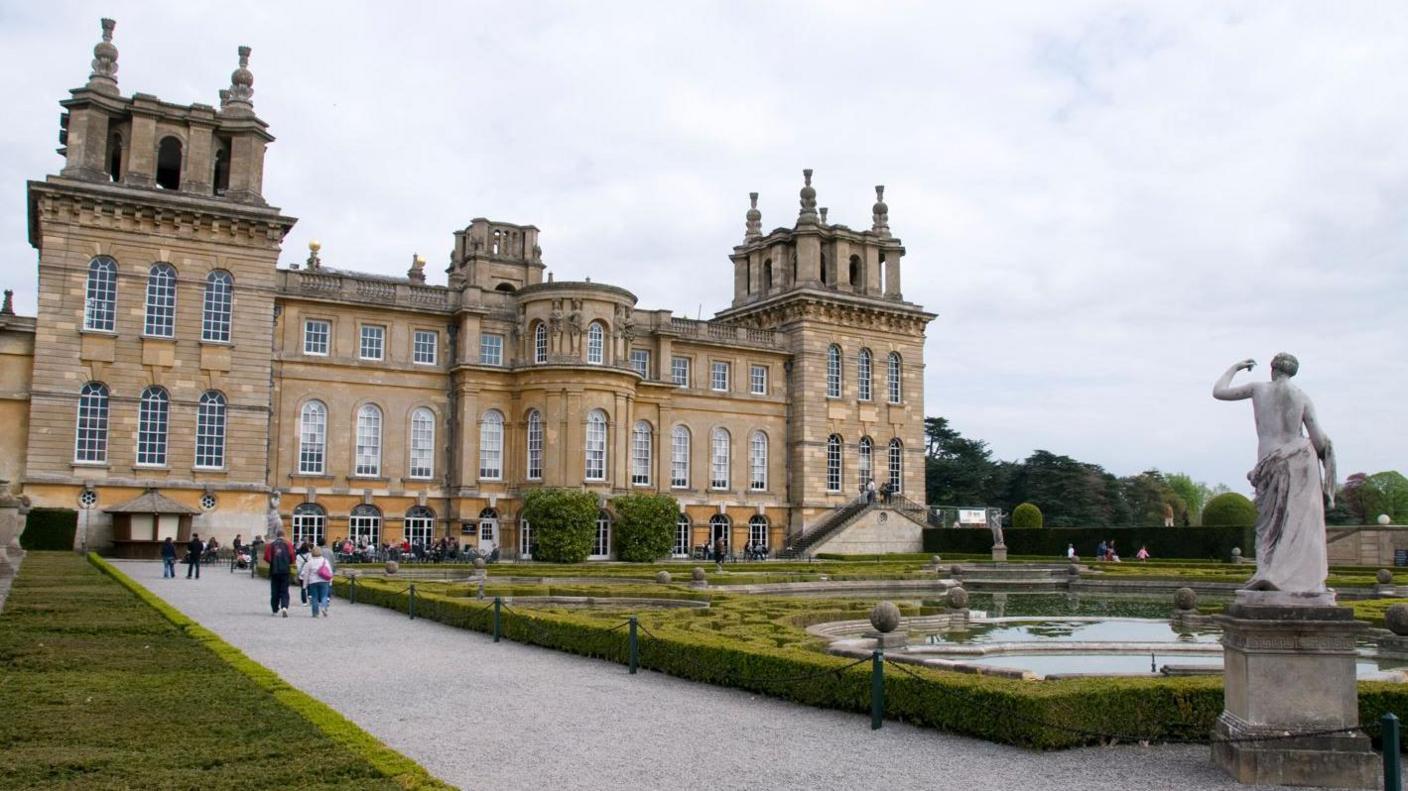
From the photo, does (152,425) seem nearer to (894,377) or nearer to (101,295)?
(101,295)

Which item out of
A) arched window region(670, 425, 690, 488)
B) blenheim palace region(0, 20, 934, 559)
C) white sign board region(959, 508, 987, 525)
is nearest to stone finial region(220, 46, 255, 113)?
blenheim palace region(0, 20, 934, 559)

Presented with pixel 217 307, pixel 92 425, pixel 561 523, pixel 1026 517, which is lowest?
pixel 561 523

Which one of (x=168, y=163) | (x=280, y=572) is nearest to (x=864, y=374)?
(x=168, y=163)

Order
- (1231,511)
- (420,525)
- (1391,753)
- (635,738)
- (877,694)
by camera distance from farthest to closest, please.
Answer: (1231,511)
(420,525)
(877,694)
(635,738)
(1391,753)

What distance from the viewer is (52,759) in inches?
275

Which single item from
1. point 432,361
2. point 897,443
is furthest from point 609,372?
point 897,443

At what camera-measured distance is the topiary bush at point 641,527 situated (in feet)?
127

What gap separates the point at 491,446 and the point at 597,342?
202 inches

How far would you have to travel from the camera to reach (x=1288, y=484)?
8.44 m

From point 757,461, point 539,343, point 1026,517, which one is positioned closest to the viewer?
point 539,343

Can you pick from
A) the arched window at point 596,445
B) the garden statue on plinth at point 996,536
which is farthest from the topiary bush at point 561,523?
the garden statue on plinth at point 996,536

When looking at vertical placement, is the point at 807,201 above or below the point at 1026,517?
above

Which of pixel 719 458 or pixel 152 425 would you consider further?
pixel 719 458

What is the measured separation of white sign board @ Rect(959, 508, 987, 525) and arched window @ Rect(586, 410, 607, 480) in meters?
16.2
